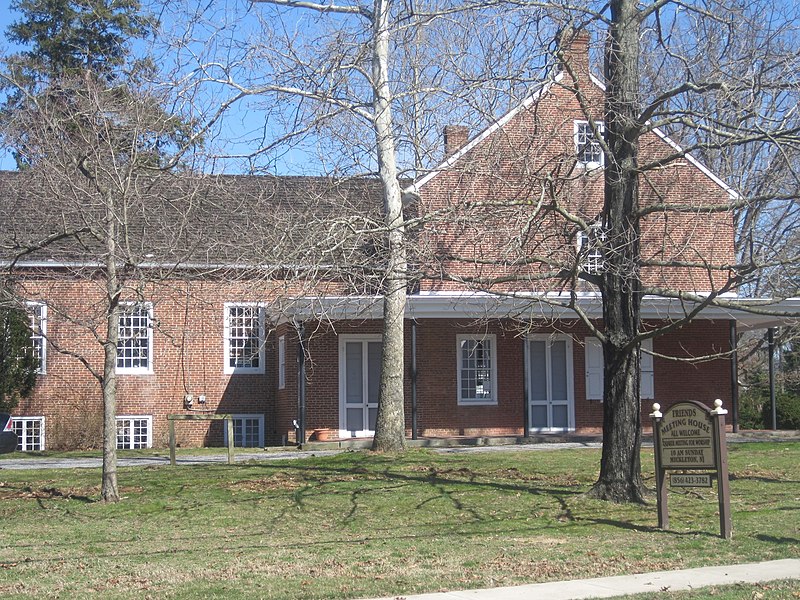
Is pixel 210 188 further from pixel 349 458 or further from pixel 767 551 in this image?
pixel 767 551

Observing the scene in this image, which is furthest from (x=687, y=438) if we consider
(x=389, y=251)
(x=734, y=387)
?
(x=734, y=387)

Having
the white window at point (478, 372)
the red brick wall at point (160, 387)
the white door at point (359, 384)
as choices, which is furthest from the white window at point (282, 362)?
the white window at point (478, 372)

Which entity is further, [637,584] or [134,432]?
[134,432]

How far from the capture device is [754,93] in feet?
40.0

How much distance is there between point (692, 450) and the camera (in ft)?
38.7

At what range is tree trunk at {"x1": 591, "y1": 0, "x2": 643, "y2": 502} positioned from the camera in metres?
13.5

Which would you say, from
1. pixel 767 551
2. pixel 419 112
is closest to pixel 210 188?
pixel 419 112

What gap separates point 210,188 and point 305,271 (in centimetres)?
390

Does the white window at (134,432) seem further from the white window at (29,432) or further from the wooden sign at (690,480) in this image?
the wooden sign at (690,480)

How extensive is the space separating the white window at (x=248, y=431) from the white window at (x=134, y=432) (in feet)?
6.72

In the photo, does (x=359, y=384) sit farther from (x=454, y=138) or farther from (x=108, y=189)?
(x=108, y=189)

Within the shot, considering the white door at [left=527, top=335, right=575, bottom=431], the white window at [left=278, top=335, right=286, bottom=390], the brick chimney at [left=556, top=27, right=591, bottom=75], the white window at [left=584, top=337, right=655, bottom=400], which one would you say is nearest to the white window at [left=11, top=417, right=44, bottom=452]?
the white window at [left=278, top=335, right=286, bottom=390]

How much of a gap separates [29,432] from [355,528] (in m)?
17.2

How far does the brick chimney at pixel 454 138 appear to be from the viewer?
46.3ft
